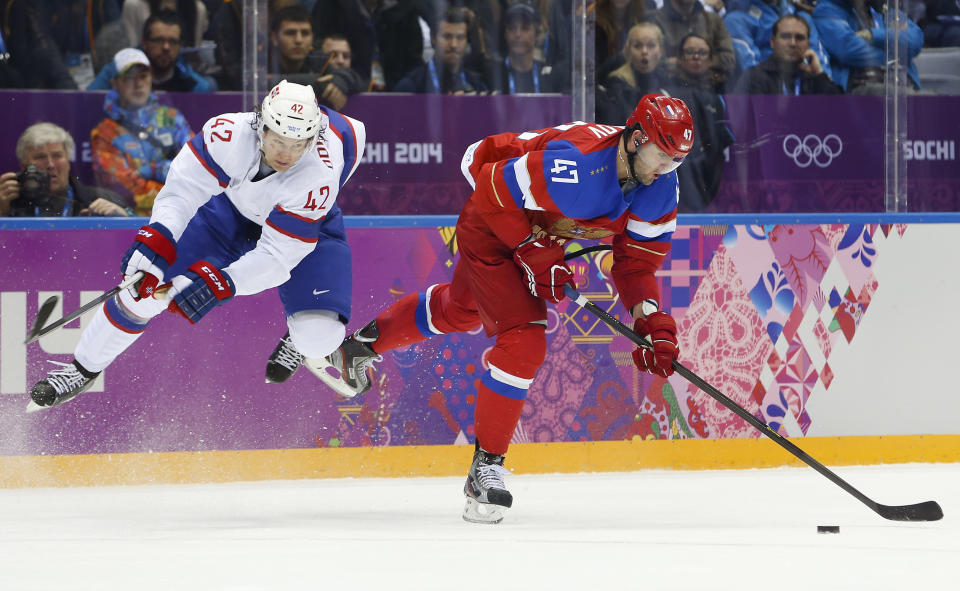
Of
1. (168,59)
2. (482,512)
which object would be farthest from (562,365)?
(168,59)

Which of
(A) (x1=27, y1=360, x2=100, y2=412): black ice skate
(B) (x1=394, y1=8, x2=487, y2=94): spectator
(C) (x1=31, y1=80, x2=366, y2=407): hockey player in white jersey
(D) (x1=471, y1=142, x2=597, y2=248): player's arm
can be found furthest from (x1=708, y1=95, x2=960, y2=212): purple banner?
(A) (x1=27, y1=360, x2=100, y2=412): black ice skate

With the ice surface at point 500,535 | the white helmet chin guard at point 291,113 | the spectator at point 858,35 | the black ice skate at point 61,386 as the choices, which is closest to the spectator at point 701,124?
the spectator at point 858,35

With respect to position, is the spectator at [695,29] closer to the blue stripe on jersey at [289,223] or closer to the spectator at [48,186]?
the blue stripe on jersey at [289,223]

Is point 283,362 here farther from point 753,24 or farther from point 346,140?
point 753,24

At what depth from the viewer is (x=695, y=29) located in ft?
16.8

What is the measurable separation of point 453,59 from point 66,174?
1574 mm

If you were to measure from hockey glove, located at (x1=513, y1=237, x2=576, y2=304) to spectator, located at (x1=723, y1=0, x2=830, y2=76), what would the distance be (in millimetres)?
2125

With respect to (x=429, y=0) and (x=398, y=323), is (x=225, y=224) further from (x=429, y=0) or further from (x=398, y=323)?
(x=429, y=0)

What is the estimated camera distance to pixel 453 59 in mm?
4953

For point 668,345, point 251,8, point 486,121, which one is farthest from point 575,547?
point 251,8

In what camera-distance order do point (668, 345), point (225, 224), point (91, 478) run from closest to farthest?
point (668, 345) → point (225, 224) → point (91, 478)

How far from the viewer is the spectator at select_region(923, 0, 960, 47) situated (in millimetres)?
5207

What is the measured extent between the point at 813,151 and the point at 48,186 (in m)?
3.14

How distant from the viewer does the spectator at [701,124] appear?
5086 mm
